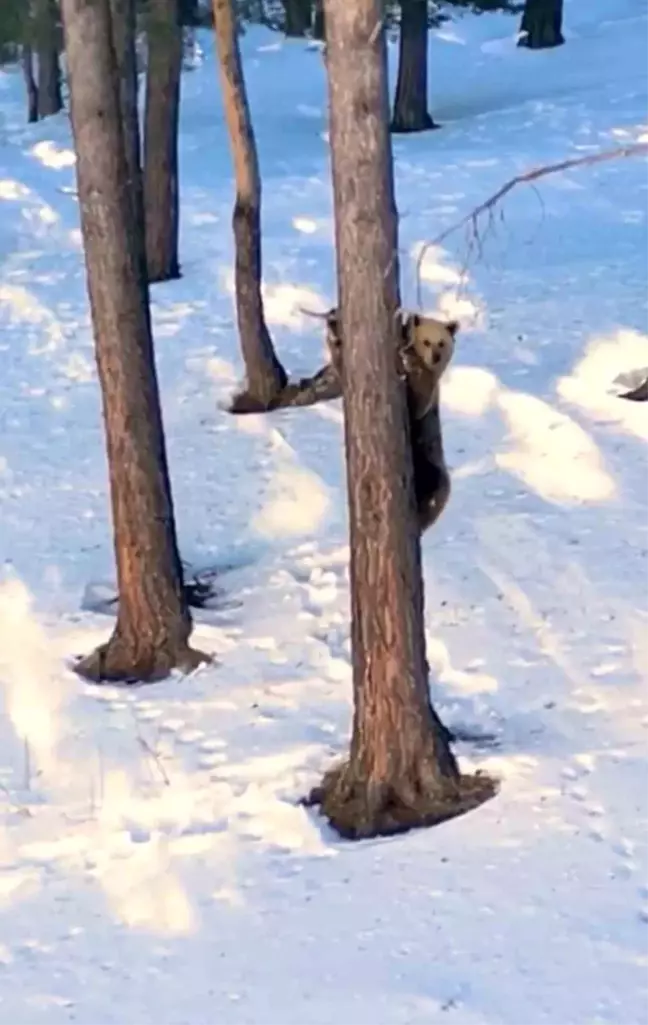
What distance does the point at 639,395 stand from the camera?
12039mm

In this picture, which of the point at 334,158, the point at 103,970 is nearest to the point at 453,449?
the point at 334,158

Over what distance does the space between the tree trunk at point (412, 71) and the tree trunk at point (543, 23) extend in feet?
25.0

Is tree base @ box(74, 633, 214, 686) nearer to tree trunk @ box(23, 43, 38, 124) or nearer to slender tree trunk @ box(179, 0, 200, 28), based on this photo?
slender tree trunk @ box(179, 0, 200, 28)

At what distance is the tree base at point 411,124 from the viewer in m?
25.1

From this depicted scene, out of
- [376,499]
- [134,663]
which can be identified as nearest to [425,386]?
[376,499]

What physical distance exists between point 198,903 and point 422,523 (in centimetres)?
266

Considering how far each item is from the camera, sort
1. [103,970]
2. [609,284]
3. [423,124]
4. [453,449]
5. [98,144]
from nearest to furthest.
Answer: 1. [103,970]
2. [98,144]
3. [453,449]
4. [609,284]
5. [423,124]

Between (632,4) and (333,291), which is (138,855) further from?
(632,4)

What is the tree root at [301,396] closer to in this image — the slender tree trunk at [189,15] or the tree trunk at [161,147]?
the tree trunk at [161,147]

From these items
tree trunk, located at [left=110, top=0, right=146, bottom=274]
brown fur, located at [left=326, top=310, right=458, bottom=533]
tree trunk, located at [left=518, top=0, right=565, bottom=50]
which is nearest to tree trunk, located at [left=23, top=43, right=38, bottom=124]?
tree trunk, located at [left=518, top=0, right=565, bottom=50]

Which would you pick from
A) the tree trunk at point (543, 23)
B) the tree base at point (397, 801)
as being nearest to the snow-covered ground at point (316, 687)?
the tree base at point (397, 801)

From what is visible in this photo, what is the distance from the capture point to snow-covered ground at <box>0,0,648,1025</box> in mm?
6074

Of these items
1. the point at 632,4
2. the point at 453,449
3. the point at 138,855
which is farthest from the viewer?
the point at 632,4

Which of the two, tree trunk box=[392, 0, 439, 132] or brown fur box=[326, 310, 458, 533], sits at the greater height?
brown fur box=[326, 310, 458, 533]
